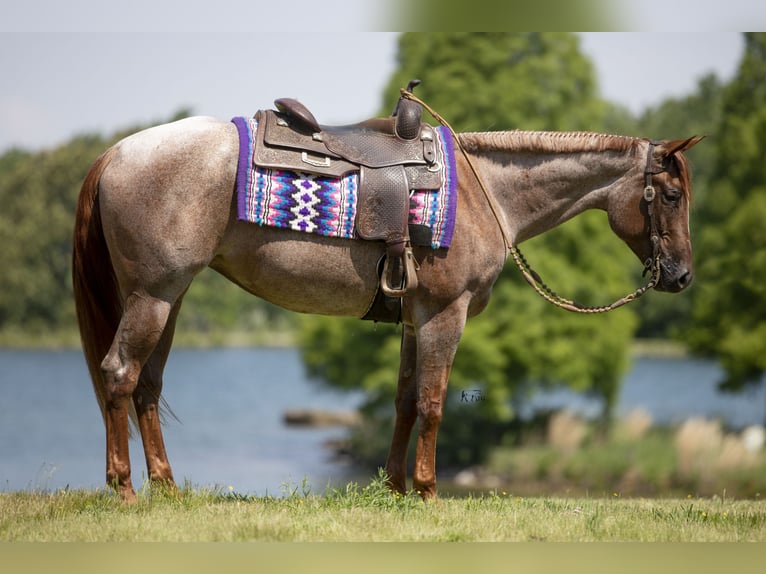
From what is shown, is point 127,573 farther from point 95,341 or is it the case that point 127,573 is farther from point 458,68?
point 458,68

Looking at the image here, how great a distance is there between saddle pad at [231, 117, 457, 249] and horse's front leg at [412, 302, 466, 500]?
529 mm

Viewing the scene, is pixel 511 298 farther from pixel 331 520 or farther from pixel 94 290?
pixel 331 520

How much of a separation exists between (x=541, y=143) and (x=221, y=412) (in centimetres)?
3737

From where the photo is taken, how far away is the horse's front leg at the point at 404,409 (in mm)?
6809

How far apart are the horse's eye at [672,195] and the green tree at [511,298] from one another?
15.1 meters

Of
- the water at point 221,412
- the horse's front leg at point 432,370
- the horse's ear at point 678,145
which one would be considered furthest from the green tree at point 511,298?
the horse's front leg at point 432,370

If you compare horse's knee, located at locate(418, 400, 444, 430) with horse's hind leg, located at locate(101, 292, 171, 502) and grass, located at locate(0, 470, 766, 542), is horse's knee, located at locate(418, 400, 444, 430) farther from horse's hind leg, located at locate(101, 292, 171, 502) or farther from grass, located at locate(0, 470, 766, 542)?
horse's hind leg, located at locate(101, 292, 171, 502)

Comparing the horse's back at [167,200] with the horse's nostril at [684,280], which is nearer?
the horse's back at [167,200]

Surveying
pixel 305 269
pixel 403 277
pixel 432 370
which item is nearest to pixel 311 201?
pixel 305 269

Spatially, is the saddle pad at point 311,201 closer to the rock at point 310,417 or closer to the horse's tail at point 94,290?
the horse's tail at point 94,290

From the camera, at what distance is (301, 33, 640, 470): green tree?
2245cm

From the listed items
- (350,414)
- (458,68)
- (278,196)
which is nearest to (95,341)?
(278,196)

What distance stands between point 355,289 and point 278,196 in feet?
2.80

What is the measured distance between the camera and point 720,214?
2559 cm
